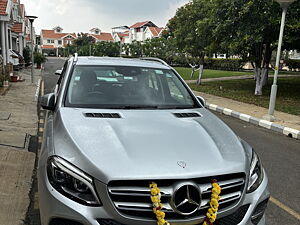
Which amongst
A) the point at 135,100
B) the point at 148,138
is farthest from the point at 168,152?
the point at 135,100

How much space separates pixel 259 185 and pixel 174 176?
842mm

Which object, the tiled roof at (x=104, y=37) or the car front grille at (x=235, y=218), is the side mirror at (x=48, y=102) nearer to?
the car front grille at (x=235, y=218)

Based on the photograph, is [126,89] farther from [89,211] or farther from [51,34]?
[51,34]

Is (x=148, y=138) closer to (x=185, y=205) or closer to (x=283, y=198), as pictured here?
(x=185, y=205)

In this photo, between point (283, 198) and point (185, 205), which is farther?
point (283, 198)

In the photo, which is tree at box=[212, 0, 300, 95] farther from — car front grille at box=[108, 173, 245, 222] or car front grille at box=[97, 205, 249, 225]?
car front grille at box=[108, 173, 245, 222]

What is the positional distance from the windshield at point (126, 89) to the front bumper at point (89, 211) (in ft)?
3.91

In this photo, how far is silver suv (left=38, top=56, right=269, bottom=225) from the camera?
6.76ft

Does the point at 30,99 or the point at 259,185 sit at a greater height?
the point at 259,185

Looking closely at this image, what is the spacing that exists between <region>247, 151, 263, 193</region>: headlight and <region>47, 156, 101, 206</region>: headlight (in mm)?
1161

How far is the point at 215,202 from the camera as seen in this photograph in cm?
213

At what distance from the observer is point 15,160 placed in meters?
4.97

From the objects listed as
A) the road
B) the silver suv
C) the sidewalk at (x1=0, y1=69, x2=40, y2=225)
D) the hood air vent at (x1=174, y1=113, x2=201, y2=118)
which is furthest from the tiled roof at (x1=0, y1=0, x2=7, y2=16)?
the hood air vent at (x1=174, y1=113, x2=201, y2=118)

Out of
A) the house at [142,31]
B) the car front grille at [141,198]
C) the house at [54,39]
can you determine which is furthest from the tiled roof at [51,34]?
the car front grille at [141,198]
